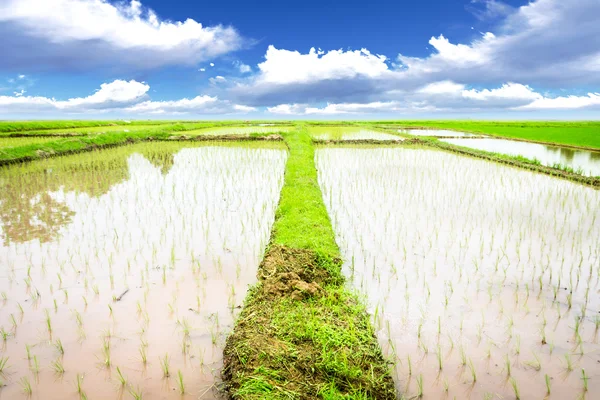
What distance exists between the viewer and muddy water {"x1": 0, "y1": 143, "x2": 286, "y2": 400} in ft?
7.43

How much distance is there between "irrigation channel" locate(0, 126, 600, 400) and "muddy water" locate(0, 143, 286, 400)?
2cm

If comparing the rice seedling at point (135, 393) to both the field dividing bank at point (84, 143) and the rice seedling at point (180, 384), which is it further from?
the field dividing bank at point (84, 143)

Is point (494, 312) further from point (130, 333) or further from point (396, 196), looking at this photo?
point (396, 196)

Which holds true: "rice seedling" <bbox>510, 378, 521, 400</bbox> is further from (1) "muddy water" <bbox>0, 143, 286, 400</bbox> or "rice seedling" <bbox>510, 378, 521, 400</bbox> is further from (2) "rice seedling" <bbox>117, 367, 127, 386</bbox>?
(2) "rice seedling" <bbox>117, 367, 127, 386</bbox>

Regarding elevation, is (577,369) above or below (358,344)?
below

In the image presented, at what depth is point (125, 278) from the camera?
342 centimetres

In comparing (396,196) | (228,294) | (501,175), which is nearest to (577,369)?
(228,294)

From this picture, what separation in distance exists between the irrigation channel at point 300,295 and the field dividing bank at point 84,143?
5.26m

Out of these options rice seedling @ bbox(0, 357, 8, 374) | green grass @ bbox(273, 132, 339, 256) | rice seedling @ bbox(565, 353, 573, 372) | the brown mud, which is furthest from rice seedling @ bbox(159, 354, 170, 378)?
rice seedling @ bbox(565, 353, 573, 372)

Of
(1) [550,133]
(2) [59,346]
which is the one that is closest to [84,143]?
(2) [59,346]

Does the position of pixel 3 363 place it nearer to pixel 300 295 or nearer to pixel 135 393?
pixel 135 393

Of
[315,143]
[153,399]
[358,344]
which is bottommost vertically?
[153,399]

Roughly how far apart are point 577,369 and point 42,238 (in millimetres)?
5315

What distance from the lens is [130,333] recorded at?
261 centimetres
